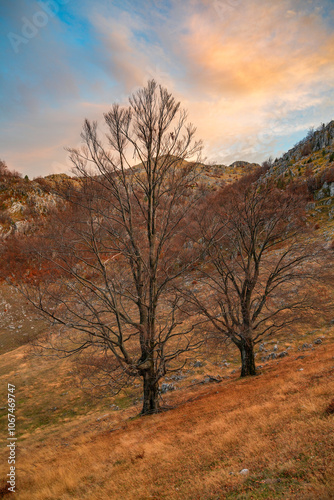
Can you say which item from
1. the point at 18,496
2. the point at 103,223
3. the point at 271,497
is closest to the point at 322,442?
the point at 271,497

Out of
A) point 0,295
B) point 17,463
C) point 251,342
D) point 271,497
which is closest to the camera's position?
point 271,497

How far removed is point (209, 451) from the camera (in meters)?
5.63

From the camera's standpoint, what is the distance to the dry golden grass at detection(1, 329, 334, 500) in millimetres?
3861

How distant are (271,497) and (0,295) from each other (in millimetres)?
42600

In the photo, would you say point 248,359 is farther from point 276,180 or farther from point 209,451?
point 276,180

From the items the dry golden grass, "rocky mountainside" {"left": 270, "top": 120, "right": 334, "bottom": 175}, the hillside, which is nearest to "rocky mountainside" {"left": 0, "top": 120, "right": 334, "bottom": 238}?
"rocky mountainside" {"left": 270, "top": 120, "right": 334, "bottom": 175}

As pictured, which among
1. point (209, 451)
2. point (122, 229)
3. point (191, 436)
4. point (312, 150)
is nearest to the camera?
point (209, 451)

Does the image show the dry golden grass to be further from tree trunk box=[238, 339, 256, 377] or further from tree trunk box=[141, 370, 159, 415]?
tree trunk box=[238, 339, 256, 377]

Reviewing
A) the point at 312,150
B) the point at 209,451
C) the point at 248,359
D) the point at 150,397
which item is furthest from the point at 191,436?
the point at 312,150

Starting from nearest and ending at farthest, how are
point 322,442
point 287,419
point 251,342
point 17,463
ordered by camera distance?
point 322,442
point 287,419
point 17,463
point 251,342

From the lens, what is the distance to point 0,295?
3644cm

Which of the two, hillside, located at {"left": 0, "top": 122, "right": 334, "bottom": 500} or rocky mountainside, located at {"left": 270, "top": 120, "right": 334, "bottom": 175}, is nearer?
hillside, located at {"left": 0, "top": 122, "right": 334, "bottom": 500}

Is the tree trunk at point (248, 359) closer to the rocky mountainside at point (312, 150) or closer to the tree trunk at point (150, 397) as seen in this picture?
the tree trunk at point (150, 397)

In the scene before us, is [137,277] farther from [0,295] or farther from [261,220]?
[0,295]
